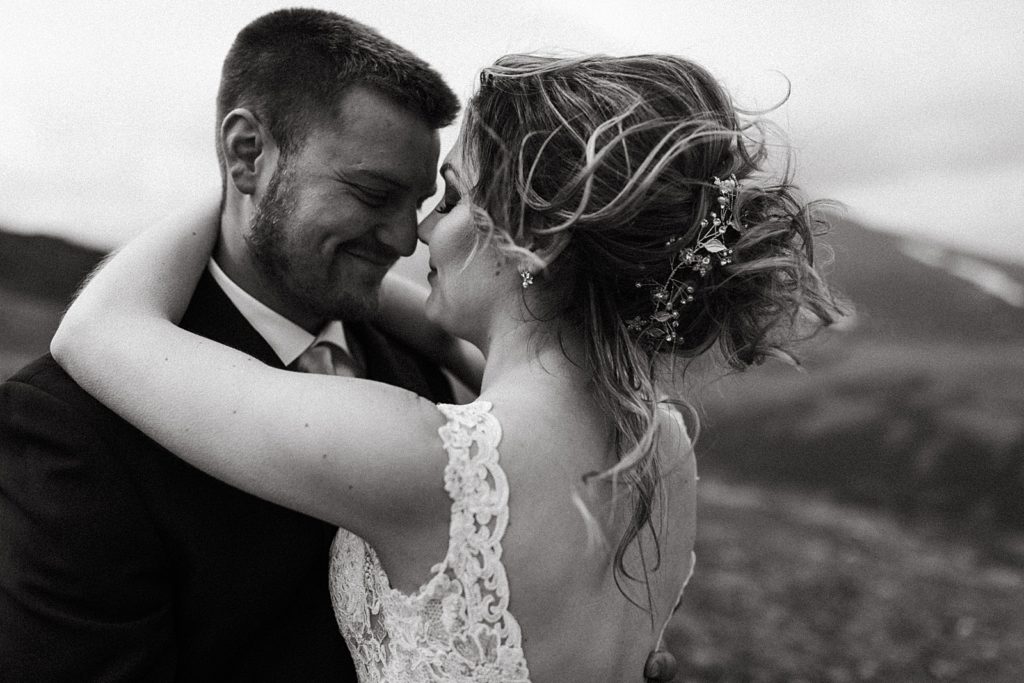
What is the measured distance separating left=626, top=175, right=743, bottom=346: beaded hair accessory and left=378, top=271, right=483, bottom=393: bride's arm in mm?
851

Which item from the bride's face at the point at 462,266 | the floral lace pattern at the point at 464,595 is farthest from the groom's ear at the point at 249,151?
the floral lace pattern at the point at 464,595

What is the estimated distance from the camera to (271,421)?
51.6 inches

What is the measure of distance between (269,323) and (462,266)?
0.58m

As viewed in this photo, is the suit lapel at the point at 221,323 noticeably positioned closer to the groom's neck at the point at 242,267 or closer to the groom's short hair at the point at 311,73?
the groom's neck at the point at 242,267

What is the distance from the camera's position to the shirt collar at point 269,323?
74.9 inches

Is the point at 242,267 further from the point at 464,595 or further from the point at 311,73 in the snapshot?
the point at 464,595

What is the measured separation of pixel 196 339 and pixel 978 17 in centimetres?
300

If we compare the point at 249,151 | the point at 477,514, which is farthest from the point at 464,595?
the point at 249,151

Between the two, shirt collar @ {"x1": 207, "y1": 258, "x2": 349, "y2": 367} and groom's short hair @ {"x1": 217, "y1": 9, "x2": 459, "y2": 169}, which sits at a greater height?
groom's short hair @ {"x1": 217, "y1": 9, "x2": 459, "y2": 169}

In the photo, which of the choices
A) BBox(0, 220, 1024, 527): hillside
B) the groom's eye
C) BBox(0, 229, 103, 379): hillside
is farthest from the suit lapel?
BBox(0, 220, 1024, 527): hillside

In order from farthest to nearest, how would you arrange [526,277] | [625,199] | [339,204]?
[339,204]
[526,277]
[625,199]

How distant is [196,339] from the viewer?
1478 mm

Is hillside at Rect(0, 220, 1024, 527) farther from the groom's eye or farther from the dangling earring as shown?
the dangling earring

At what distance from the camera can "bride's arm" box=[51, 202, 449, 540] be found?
4.24ft
